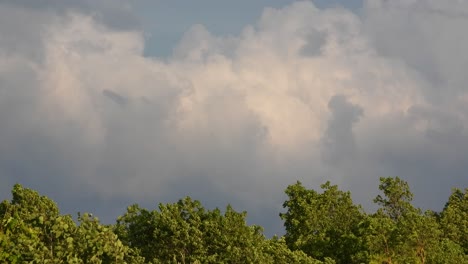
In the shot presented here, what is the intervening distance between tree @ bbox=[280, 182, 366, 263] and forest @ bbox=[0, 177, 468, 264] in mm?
125

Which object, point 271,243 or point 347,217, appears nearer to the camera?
point 271,243

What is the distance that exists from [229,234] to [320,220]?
4087 cm

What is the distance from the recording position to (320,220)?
11862cm

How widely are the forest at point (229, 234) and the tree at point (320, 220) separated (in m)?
0.13

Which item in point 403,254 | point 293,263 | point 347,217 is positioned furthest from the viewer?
point 347,217

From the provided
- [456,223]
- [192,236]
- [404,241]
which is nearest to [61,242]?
[192,236]

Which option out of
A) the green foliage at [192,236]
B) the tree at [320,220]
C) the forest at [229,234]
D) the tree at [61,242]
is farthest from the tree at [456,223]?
the tree at [61,242]

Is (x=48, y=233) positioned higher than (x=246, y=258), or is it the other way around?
(x=246, y=258)

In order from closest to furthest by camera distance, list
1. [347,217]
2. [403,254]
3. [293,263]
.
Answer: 1. [293,263]
2. [403,254]
3. [347,217]

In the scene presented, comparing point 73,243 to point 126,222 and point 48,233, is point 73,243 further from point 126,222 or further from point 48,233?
point 126,222

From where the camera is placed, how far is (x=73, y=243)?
6381 cm

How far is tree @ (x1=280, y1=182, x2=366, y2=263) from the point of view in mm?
111312

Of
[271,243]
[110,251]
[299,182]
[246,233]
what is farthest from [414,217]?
[110,251]

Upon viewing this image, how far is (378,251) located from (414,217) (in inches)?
472
